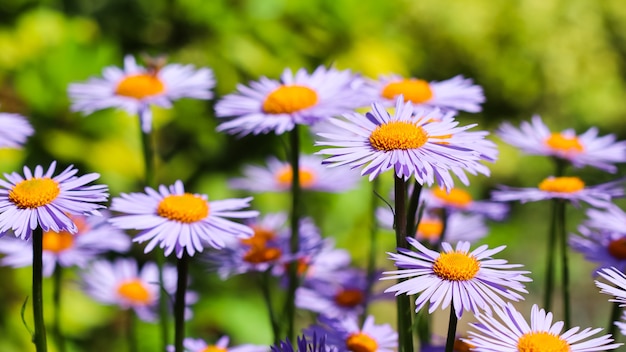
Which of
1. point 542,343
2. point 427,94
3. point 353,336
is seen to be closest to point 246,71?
point 427,94

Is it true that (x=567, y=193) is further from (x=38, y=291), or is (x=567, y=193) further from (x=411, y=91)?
(x=38, y=291)

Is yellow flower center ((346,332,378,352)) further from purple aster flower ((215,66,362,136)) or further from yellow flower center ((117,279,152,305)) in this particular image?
yellow flower center ((117,279,152,305))

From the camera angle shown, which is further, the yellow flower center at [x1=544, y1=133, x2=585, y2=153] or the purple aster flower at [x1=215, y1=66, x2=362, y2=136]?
the yellow flower center at [x1=544, y1=133, x2=585, y2=153]

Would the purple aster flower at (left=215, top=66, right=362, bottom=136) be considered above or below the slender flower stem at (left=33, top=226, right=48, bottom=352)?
above

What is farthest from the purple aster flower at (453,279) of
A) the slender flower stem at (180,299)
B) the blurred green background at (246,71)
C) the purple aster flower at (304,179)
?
the blurred green background at (246,71)

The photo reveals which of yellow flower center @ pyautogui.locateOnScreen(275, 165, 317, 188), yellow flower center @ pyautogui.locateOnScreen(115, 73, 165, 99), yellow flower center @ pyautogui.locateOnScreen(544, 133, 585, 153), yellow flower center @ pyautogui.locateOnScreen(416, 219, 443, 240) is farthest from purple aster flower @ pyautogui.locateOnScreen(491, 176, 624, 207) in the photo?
yellow flower center @ pyautogui.locateOnScreen(115, 73, 165, 99)

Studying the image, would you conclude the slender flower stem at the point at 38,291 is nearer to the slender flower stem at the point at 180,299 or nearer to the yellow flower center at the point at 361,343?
the slender flower stem at the point at 180,299
